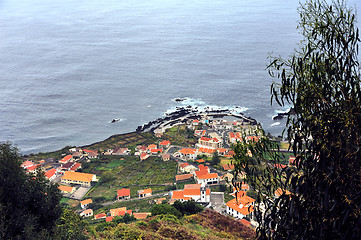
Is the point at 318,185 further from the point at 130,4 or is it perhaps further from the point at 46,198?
the point at 130,4

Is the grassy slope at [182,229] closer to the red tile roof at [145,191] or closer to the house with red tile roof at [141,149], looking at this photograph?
the red tile roof at [145,191]

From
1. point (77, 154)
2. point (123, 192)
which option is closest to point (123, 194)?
point (123, 192)

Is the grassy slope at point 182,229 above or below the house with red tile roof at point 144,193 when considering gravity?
above

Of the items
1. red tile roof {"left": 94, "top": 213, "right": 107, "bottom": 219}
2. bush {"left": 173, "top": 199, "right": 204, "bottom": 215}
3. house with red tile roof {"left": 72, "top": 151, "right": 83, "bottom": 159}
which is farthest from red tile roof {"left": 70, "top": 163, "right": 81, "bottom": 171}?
bush {"left": 173, "top": 199, "right": 204, "bottom": 215}

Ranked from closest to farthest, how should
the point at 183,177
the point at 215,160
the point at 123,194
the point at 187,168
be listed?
the point at 123,194
the point at 183,177
the point at 187,168
the point at 215,160

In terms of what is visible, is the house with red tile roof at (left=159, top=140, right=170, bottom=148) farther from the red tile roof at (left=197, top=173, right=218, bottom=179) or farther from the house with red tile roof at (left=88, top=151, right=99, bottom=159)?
the red tile roof at (left=197, top=173, right=218, bottom=179)

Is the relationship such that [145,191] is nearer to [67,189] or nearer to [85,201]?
[85,201]

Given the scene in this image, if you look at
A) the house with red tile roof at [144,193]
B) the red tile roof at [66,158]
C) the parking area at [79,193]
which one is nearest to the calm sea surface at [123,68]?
the red tile roof at [66,158]

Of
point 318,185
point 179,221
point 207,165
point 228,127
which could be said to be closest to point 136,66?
point 228,127
